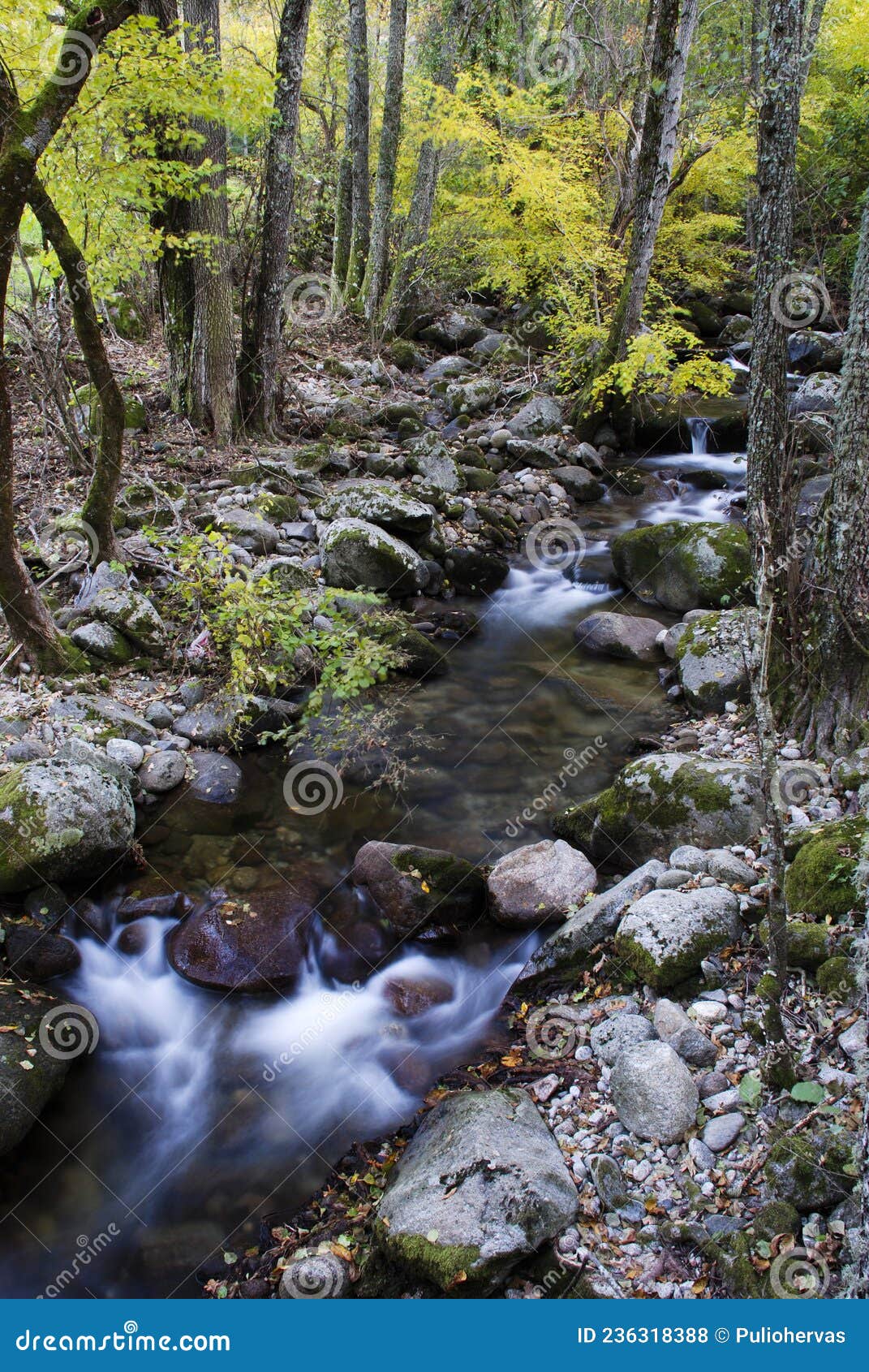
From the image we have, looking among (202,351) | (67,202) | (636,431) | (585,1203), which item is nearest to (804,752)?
(585,1203)

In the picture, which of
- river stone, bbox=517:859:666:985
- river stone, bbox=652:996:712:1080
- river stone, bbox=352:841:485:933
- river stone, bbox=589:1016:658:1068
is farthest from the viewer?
river stone, bbox=352:841:485:933


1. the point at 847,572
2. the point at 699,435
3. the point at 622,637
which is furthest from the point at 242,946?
the point at 699,435

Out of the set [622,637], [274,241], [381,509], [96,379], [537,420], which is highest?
[274,241]

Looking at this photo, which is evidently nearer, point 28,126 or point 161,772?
point 28,126

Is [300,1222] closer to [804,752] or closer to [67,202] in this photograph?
[804,752]

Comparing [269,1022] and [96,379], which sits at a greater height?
[96,379]

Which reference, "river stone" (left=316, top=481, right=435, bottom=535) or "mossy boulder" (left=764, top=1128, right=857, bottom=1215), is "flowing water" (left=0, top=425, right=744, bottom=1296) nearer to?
"mossy boulder" (left=764, top=1128, right=857, bottom=1215)

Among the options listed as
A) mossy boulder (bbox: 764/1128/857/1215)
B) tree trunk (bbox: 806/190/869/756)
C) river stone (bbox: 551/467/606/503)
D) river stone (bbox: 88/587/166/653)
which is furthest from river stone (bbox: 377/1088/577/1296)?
river stone (bbox: 551/467/606/503)

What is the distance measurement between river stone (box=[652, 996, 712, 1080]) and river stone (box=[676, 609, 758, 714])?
3.56m

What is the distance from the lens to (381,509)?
30.0 ft

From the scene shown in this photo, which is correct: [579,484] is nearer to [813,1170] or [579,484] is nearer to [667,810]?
[667,810]

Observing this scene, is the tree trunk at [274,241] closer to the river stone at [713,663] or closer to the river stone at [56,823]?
the river stone at [713,663]

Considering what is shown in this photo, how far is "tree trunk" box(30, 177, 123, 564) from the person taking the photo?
5.77 m

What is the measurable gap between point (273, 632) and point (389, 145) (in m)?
12.9
